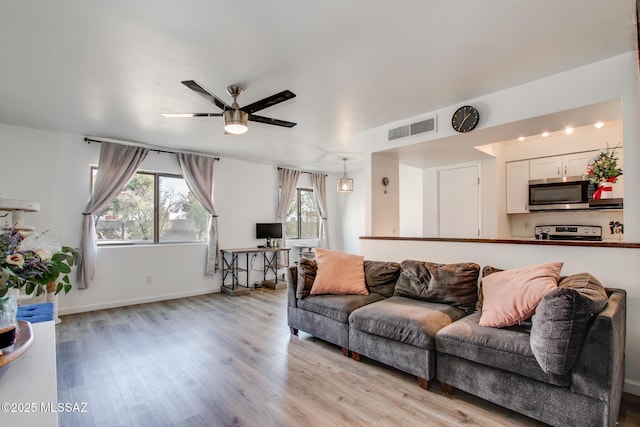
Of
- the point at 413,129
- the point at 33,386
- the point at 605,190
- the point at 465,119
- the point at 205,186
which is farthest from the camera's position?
the point at 205,186

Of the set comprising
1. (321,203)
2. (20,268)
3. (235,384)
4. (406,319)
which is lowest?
(235,384)

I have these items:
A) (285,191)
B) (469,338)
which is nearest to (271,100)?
(469,338)

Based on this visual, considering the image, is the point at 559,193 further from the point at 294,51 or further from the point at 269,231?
the point at 269,231

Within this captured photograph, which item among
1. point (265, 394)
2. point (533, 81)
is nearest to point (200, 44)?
point (265, 394)

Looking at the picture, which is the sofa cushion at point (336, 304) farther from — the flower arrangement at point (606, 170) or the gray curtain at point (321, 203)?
the gray curtain at point (321, 203)

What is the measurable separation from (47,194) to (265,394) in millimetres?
4169

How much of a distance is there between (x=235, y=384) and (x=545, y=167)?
5.12 metres

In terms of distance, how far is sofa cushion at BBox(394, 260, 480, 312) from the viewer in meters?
2.90

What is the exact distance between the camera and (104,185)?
4637mm

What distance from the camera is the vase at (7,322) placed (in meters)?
1.21

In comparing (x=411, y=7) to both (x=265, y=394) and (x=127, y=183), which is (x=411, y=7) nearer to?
(x=265, y=394)

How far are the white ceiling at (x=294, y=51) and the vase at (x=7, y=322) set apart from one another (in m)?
1.70

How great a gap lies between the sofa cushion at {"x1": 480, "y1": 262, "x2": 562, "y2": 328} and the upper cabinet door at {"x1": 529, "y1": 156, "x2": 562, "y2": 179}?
2.98 m

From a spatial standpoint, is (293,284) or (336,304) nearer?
(336,304)
